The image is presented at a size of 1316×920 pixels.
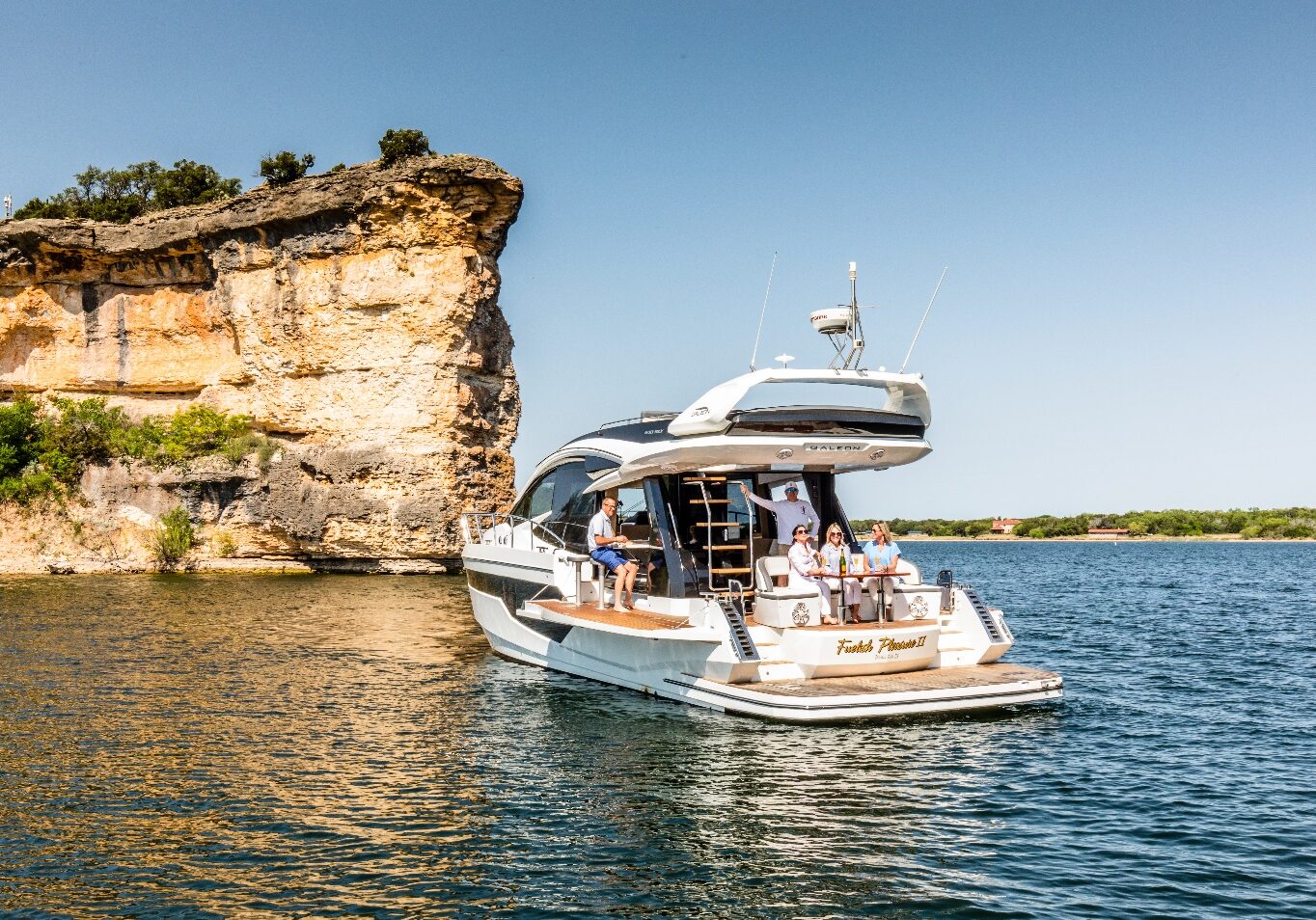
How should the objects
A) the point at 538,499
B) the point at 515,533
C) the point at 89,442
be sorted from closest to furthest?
the point at 538,499, the point at 515,533, the point at 89,442

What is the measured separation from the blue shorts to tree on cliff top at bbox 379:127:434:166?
29.6 m

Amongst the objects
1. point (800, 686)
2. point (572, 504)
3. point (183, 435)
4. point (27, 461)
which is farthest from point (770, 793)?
point (27, 461)

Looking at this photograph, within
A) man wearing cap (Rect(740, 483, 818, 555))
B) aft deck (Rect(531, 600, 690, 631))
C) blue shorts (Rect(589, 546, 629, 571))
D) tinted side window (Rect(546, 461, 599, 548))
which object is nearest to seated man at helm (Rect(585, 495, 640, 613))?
blue shorts (Rect(589, 546, 629, 571))

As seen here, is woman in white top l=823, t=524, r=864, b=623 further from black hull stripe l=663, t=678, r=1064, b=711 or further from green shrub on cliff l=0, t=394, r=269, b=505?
green shrub on cliff l=0, t=394, r=269, b=505

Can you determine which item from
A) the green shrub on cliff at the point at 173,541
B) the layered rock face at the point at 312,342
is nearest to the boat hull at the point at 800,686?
the layered rock face at the point at 312,342

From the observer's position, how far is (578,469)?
16078mm

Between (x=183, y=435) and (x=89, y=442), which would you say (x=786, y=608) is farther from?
(x=89, y=442)

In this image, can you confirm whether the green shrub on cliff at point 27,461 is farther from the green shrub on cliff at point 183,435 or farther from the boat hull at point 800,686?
the boat hull at point 800,686

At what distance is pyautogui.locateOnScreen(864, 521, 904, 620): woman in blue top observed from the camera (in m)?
13.1

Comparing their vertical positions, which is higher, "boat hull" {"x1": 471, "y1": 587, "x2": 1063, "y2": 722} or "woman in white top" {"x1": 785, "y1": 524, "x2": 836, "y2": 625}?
"woman in white top" {"x1": 785, "y1": 524, "x2": 836, "y2": 625}

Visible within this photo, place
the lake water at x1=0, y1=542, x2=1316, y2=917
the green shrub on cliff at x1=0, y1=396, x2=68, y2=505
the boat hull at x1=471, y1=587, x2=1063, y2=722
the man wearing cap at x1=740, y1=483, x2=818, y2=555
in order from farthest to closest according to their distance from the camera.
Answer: the green shrub on cliff at x1=0, y1=396, x2=68, y2=505
the man wearing cap at x1=740, y1=483, x2=818, y2=555
the boat hull at x1=471, y1=587, x2=1063, y2=722
the lake water at x1=0, y1=542, x2=1316, y2=917

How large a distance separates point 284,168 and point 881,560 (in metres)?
35.4

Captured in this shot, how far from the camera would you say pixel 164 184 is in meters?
49.1

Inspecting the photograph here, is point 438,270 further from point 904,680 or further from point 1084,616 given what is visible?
point 904,680
